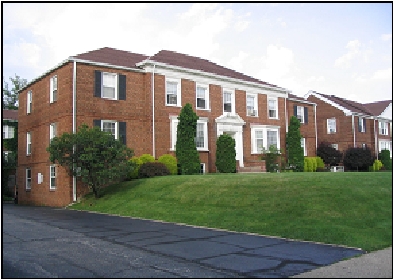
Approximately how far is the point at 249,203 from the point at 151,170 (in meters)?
9.35

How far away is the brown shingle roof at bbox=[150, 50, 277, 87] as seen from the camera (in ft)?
90.0

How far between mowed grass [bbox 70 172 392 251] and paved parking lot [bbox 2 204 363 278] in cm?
71

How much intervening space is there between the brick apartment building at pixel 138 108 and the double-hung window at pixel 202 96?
0.07m

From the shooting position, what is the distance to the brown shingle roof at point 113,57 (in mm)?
24109

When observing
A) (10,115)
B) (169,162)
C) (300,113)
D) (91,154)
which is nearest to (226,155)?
(169,162)

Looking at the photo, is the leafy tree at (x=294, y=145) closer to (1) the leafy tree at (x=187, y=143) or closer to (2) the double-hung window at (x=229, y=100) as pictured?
(2) the double-hung window at (x=229, y=100)

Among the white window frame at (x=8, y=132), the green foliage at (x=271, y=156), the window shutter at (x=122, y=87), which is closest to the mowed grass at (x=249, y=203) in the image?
the window shutter at (x=122, y=87)

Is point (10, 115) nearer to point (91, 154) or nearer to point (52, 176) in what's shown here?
point (52, 176)

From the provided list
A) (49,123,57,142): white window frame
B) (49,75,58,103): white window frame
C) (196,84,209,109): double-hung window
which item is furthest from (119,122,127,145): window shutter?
(196,84,209,109): double-hung window

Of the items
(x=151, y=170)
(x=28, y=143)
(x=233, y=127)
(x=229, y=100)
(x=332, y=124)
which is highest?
(x=229, y=100)

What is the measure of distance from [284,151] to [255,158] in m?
3.43

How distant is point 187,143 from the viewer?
2428cm

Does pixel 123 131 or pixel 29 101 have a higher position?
pixel 29 101

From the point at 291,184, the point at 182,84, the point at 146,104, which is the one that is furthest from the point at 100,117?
the point at 291,184
